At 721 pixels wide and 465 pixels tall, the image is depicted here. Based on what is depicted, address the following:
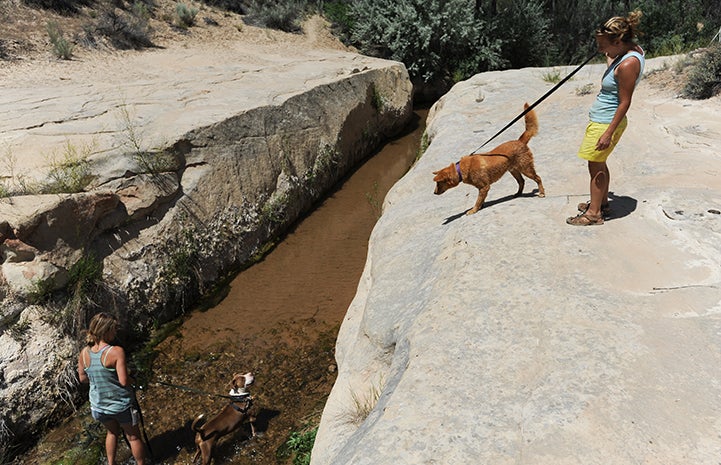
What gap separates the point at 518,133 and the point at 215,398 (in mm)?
5405

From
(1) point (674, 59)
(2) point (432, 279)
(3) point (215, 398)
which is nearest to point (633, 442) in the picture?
(2) point (432, 279)

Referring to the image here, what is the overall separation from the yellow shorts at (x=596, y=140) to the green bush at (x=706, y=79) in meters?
5.24

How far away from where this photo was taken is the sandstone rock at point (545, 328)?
2670 mm

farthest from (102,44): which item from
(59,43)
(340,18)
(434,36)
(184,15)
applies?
(434,36)

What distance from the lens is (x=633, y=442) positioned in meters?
2.54

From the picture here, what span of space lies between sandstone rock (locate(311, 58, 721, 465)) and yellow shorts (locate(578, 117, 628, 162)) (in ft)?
2.05

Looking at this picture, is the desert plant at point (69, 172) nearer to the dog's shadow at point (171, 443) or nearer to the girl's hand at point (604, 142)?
the dog's shadow at point (171, 443)

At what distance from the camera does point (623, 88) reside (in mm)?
3840

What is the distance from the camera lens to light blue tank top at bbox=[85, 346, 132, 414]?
4.01 m

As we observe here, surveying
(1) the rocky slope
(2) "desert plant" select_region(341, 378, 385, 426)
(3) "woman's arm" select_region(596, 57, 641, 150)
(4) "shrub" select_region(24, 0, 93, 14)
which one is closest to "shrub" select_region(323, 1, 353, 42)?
(1) the rocky slope

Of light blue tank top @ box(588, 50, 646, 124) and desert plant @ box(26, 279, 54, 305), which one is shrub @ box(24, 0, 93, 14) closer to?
desert plant @ box(26, 279, 54, 305)

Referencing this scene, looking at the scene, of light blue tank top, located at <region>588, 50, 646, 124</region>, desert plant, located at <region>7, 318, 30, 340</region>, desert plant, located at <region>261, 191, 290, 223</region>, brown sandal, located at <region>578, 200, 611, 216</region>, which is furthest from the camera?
desert plant, located at <region>261, 191, 290, 223</region>

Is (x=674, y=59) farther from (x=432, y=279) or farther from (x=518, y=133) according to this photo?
(x=432, y=279)

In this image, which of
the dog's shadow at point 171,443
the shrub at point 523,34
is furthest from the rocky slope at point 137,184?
the shrub at point 523,34
